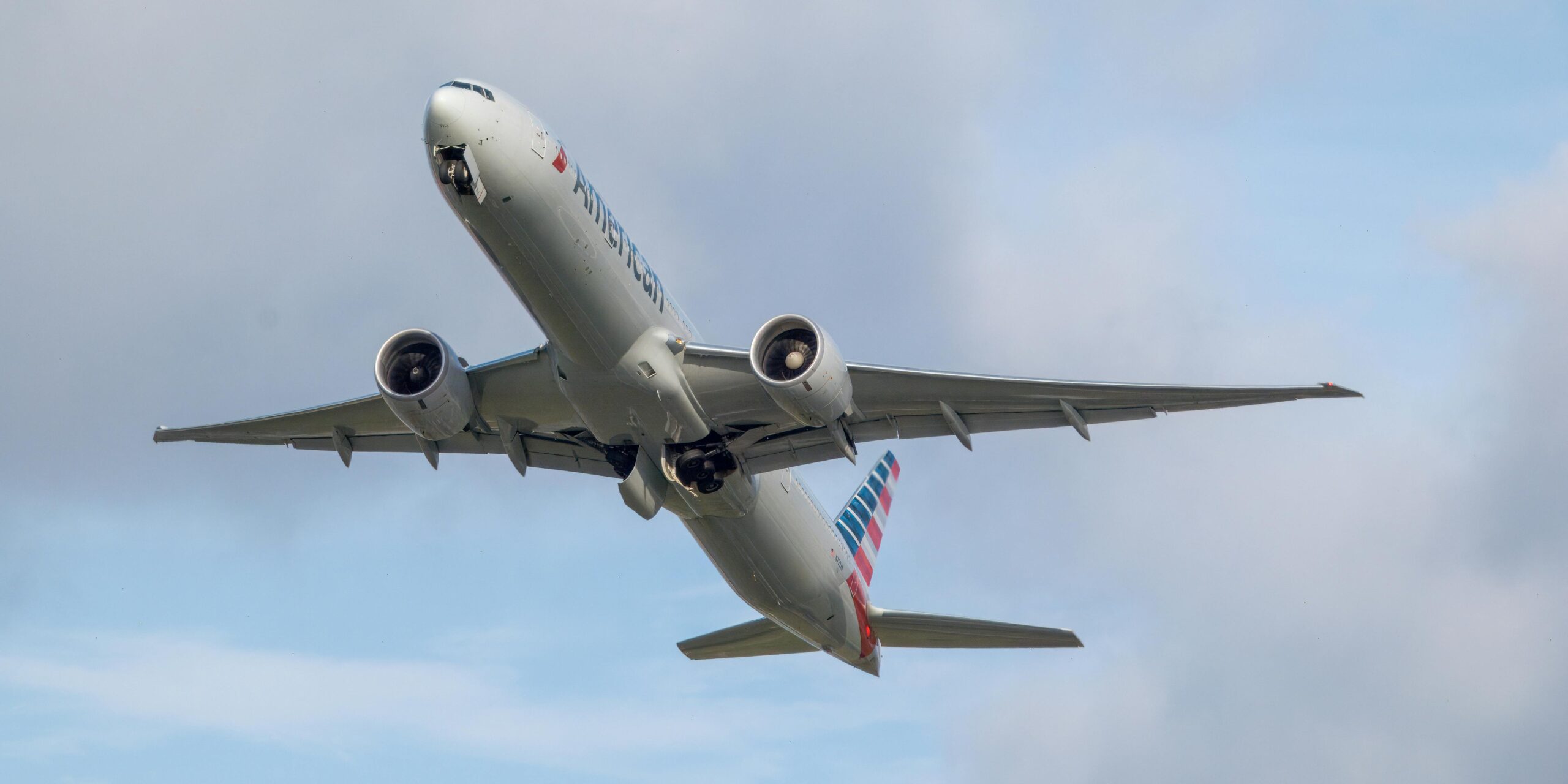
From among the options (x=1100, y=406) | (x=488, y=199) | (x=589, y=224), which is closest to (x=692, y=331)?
(x=589, y=224)

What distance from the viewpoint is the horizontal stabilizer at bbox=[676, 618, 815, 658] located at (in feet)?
125

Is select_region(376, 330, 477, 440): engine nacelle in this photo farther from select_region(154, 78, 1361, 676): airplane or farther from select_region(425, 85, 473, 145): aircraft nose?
select_region(425, 85, 473, 145): aircraft nose

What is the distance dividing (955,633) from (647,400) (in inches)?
467

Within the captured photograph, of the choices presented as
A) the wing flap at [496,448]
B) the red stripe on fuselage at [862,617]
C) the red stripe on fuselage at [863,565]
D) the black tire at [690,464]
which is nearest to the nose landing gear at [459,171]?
the black tire at [690,464]

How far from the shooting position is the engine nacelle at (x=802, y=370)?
26312mm

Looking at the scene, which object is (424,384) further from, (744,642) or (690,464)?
(744,642)

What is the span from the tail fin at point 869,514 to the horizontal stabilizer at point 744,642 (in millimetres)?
2538

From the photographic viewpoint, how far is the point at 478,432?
32.5 meters

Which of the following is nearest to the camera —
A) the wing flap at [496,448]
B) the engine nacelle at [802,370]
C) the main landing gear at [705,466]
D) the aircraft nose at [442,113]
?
the aircraft nose at [442,113]

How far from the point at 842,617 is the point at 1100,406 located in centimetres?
942

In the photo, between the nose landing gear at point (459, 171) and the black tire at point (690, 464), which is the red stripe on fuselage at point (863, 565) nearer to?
the black tire at point (690, 464)

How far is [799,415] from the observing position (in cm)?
2680

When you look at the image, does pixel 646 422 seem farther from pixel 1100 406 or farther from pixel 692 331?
pixel 1100 406

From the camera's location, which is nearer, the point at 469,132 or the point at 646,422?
the point at 469,132
